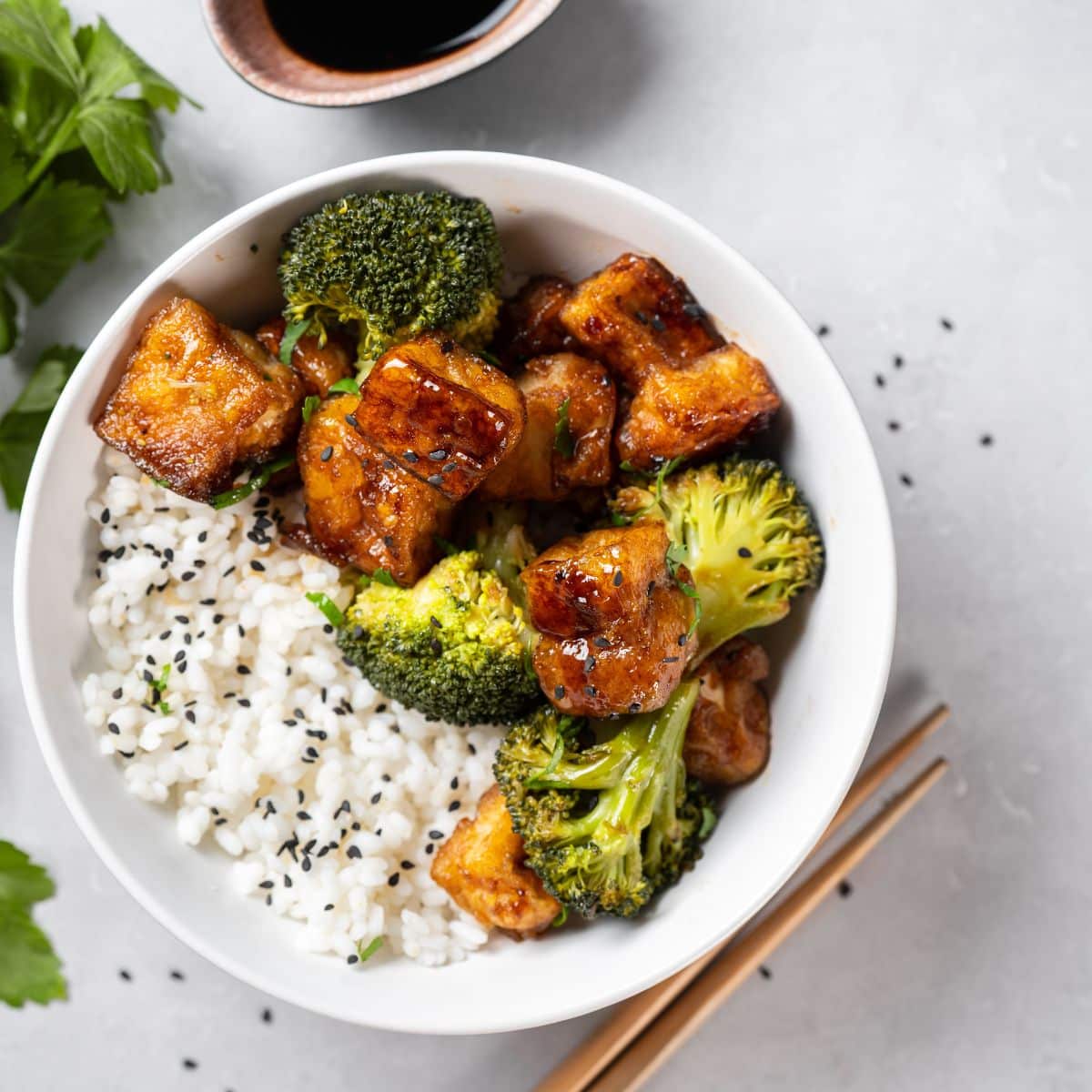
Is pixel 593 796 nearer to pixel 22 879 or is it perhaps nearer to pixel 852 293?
pixel 22 879

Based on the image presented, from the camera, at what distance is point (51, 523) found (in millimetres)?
2371

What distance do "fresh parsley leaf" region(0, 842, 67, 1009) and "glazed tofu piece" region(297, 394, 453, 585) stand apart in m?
1.18

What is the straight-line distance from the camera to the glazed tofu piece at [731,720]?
2434mm

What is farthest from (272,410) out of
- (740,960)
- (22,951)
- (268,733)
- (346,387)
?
(740,960)

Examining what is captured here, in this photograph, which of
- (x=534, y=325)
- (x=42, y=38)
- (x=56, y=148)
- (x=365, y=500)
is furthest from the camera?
(x=56, y=148)

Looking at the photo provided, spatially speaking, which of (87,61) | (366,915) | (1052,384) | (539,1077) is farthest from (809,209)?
(539,1077)

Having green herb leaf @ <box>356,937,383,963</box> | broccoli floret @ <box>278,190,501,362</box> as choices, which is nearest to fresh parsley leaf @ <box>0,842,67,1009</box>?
green herb leaf @ <box>356,937,383,963</box>

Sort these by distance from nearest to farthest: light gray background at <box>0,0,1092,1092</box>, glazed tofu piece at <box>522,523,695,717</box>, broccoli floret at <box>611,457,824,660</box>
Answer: glazed tofu piece at <box>522,523,695,717</box>
broccoli floret at <box>611,457,824,660</box>
light gray background at <box>0,0,1092,1092</box>

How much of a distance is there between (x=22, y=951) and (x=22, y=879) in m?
0.17

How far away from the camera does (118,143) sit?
269 cm

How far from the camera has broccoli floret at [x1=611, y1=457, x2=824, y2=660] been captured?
7.77 ft

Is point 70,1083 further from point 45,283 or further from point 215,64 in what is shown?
point 215,64

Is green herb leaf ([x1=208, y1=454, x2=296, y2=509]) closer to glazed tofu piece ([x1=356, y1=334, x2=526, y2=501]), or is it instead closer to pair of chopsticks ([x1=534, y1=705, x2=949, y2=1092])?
glazed tofu piece ([x1=356, y1=334, x2=526, y2=501])

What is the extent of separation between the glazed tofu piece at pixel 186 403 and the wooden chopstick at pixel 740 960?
1.92 metres
